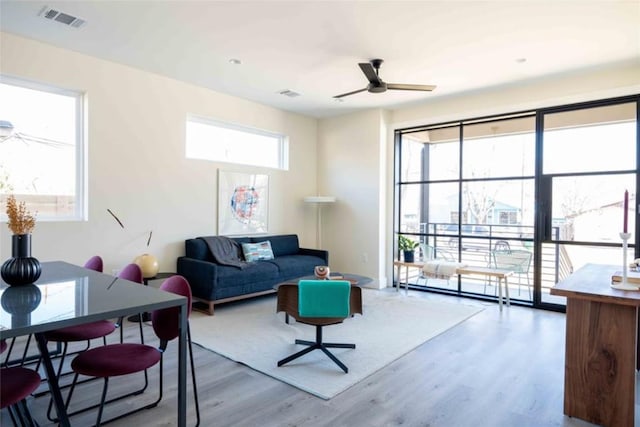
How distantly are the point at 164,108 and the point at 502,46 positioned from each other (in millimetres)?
3960

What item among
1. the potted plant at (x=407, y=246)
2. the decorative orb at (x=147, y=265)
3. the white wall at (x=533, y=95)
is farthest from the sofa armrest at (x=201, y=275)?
the white wall at (x=533, y=95)

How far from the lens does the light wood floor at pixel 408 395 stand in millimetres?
2240

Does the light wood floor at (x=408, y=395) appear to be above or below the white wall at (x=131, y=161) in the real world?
below

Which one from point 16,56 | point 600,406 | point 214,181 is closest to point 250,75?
point 214,181

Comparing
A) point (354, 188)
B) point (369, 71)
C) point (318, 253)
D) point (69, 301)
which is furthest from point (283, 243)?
point (69, 301)

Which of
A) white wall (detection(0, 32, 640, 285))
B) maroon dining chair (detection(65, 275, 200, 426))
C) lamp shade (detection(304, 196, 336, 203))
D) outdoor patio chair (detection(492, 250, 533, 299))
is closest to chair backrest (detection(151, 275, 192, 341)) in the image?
maroon dining chair (detection(65, 275, 200, 426))

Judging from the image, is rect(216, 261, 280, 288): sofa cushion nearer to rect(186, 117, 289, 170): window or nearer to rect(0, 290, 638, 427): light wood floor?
rect(0, 290, 638, 427): light wood floor

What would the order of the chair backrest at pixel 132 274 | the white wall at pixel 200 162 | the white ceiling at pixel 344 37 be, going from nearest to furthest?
the chair backrest at pixel 132 274
the white ceiling at pixel 344 37
the white wall at pixel 200 162

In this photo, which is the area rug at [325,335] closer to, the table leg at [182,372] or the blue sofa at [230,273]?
the blue sofa at [230,273]

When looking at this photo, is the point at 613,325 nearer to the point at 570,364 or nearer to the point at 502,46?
the point at 570,364

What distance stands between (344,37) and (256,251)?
3.15 meters

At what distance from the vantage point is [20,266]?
6.67ft

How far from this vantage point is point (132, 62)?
169 inches

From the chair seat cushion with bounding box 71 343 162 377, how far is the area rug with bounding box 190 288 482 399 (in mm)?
1096
